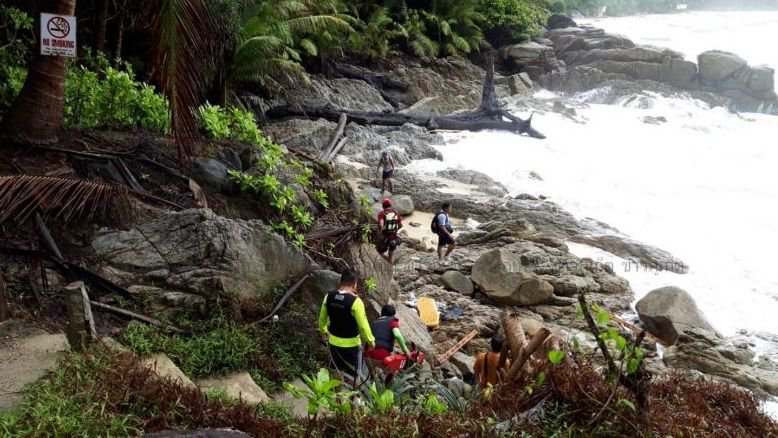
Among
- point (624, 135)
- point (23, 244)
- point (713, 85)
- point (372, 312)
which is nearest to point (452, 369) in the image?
point (372, 312)

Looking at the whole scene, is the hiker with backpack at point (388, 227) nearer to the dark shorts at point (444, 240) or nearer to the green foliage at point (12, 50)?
the dark shorts at point (444, 240)

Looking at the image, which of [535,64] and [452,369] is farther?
[535,64]

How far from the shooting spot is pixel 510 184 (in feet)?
54.0

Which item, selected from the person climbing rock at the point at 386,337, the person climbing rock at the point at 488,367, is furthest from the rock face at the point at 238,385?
the person climbing rock at the point at 488,367

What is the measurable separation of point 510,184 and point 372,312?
10.8 meters

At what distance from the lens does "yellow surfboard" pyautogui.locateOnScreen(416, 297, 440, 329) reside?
863 cm

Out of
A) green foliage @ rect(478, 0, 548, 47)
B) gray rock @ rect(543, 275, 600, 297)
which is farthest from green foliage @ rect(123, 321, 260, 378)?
green foliage @ rect(478, 0, 548, 47)

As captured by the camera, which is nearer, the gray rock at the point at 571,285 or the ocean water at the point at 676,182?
the gray rock at the point at 571,285

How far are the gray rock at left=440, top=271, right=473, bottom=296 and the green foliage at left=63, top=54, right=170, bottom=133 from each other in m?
5.13

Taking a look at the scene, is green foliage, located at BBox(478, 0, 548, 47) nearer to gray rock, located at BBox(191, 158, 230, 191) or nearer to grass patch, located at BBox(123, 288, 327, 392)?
gray rock, located at BBox(191, 158, 230, 191)

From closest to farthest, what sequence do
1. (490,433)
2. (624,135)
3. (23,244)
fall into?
1. (490,433)
2. (23,244)
3. (624,135)

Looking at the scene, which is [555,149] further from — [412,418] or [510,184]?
[412,418]

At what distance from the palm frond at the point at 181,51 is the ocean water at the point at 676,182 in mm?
7828

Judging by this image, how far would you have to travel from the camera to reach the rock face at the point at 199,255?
17.7 feet
